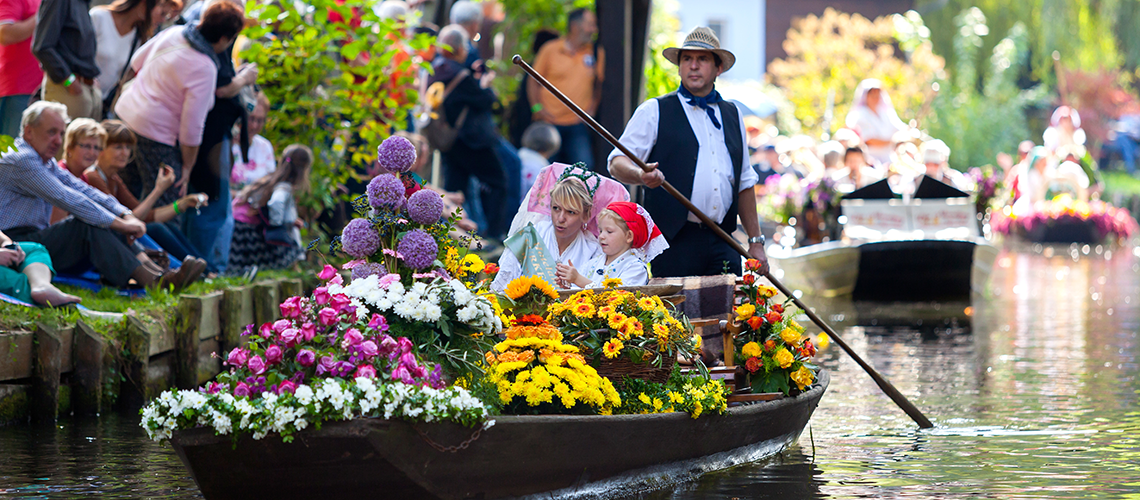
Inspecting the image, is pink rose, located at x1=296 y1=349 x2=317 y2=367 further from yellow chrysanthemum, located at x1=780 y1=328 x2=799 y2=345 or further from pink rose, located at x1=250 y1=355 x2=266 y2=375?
yellow chrysanthemum, located at x1=780 y1=328 x2=799 y2=345

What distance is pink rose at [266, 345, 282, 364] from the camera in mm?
5027

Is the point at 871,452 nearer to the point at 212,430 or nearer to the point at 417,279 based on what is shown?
the point at 417,279

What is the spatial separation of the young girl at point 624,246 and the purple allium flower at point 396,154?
3.76 feet

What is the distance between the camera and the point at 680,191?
25.2ft

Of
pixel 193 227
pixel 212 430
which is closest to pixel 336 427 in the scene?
pixel 212 430

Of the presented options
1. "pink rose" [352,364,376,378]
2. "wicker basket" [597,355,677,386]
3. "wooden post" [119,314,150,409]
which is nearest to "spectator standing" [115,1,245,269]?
"wooden post" [119,314,150,409]

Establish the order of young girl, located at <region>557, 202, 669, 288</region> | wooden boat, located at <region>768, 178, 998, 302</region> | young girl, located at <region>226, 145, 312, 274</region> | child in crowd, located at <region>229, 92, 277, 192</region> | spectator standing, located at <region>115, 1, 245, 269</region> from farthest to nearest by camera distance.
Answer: wooden boat, located at <region>768, 178, 998, 302</region> < child in crowd, located at <region>229, 92, 277, 192</region> < young girl, located at <region>226, 145, 312, 274</region> < spectator standing, located at <region>115, 1, 245, 269</region> < young girl, located at <region>557, 202, 669, 288</region>

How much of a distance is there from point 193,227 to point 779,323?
459 centimetres

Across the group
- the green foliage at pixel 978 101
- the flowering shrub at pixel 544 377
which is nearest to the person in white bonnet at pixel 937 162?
the flowering shrub at pixel 544 377

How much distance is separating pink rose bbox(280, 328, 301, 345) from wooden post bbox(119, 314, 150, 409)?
131 inches

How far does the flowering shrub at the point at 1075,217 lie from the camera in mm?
28047

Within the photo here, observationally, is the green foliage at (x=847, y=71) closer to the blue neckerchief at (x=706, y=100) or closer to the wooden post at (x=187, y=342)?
the wooden post at (x=187, y=342)

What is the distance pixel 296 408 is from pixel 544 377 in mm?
1065

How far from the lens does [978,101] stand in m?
40.8
